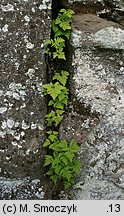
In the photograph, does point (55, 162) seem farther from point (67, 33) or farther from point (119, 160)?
point (67, 33)

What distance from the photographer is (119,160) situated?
8.06 ft

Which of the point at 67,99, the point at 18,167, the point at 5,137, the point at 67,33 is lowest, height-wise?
the point at 18,167

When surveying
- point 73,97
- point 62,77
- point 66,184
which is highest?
point 62,77

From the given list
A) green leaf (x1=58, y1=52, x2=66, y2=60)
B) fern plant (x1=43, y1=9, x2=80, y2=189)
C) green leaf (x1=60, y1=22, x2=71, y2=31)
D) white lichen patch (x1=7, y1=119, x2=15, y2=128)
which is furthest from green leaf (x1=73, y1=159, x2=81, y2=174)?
green leaf (x1=60, y1=22, x2=71, y2=31)

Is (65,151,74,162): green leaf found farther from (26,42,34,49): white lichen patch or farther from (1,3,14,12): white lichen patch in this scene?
(1,3,14,12): white lichen patch

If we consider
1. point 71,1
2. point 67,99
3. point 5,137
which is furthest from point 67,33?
point 5,137

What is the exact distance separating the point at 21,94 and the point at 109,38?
1.78 feet

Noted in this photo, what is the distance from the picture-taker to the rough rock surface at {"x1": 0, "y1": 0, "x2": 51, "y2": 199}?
2385 mm

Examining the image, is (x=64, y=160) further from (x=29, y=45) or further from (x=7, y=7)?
(x=7, y=7)

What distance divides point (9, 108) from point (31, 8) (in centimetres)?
52

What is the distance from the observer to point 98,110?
2461 mm

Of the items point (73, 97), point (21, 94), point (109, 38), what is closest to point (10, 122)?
point (21, 94)

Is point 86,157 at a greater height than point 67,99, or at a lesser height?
lesser

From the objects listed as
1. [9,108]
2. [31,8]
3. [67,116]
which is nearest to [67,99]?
[67,116]
